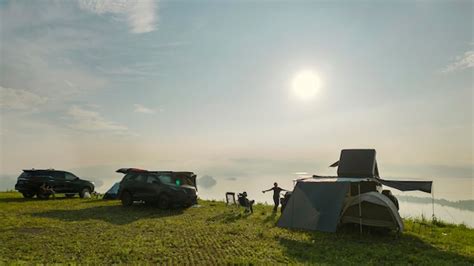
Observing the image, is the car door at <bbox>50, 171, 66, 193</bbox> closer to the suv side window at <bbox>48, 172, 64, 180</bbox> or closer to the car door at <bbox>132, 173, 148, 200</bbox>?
the suv side window at <bbox>48, 172, 64, 180</bbox>

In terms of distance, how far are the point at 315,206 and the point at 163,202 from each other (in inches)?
356

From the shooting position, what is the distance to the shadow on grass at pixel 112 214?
15.8 meters

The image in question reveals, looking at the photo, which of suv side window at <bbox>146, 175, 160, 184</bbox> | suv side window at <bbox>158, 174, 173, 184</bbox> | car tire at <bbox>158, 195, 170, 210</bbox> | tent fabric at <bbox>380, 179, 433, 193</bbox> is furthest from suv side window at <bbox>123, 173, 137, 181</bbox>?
tent fabric at <bbox>380, 179, 433, 193</bbox>

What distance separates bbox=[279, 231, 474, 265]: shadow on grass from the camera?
32.8 ft

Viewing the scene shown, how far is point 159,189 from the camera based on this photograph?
19.8m

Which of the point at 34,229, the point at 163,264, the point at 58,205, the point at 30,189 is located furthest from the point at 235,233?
the point at 30,189

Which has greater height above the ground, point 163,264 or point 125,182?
point 125,182

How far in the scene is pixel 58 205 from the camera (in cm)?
2050

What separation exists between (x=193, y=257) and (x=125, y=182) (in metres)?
12.5

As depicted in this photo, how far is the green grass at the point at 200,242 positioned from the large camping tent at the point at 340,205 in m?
0.54

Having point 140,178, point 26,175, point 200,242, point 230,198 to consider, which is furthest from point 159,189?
point 26,175

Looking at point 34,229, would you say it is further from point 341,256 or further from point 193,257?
point 341,256

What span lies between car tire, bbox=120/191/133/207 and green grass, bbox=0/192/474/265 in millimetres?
3054

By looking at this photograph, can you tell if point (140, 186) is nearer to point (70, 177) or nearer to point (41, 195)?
point (41, 195)
